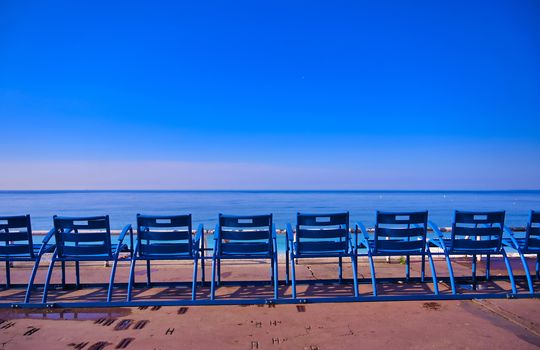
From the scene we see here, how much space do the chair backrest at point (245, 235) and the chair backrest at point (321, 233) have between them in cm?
36

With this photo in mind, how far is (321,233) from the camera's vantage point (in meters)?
4.59

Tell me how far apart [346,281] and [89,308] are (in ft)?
10.5

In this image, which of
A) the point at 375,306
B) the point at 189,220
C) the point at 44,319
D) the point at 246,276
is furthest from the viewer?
the point at 246,276

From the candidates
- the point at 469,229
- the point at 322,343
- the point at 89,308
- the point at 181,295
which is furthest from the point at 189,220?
the point at 469,229

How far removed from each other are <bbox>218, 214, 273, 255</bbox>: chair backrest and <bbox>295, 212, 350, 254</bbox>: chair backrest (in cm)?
36

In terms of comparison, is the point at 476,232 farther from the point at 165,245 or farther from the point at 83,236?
the point at 83,236

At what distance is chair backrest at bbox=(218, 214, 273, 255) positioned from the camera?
4.45 m

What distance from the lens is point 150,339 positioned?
3.22 meters

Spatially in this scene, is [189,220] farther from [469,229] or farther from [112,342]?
[469,229]

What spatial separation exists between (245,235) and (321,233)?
0.91 meters

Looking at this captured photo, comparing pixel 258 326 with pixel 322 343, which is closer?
pixel 322 343

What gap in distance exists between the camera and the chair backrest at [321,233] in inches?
177

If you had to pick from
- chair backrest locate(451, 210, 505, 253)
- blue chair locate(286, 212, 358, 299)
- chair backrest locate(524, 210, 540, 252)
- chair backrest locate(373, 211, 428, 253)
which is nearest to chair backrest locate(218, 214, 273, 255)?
blue chair locate(286, 212, 358, 299)

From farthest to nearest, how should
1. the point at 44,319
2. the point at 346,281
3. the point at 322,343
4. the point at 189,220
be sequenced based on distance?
the point at 346,281, the point at 189,220, the point at 44,319, the point at 322,343
